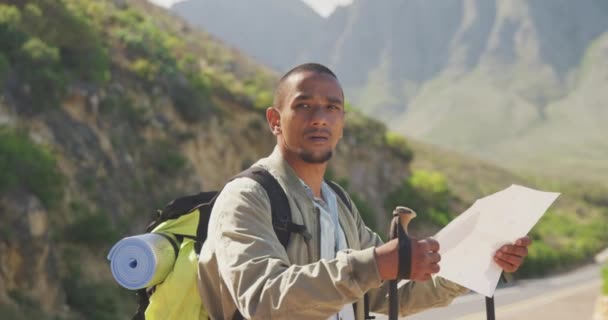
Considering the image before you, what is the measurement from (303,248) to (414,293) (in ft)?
2.05

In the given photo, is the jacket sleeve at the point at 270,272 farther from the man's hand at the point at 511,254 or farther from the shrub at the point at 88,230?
the shrub at the point at 88,230

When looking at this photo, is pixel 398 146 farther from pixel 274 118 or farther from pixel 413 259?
pixel 413 259

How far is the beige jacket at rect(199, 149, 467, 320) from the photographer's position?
1882mm

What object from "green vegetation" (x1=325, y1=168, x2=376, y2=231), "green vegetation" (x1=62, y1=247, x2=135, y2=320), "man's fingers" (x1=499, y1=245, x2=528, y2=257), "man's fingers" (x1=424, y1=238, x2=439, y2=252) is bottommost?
"man's fingers" (x1=424, y1=238, x2=439, y2=252)

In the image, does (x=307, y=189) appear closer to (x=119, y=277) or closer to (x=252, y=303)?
(x=252, y=303)

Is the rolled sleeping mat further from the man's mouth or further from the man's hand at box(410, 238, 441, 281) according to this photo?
the man's hand at box(410, 238, 441, 281)

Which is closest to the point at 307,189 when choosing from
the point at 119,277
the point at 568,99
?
the point at 119,277

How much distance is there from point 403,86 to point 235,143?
6396 inches

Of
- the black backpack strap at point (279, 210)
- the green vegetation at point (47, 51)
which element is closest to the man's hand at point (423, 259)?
the black backpack strap at point (279, 210)

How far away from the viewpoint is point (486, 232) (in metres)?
2.27

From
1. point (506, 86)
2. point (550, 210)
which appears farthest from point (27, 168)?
point (506, 86)

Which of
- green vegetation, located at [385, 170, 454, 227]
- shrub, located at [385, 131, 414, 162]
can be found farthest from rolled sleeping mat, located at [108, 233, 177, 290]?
shrub, located at [385, 131, 414, 162]

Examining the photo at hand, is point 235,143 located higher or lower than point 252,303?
higher

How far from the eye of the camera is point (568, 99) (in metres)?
155
